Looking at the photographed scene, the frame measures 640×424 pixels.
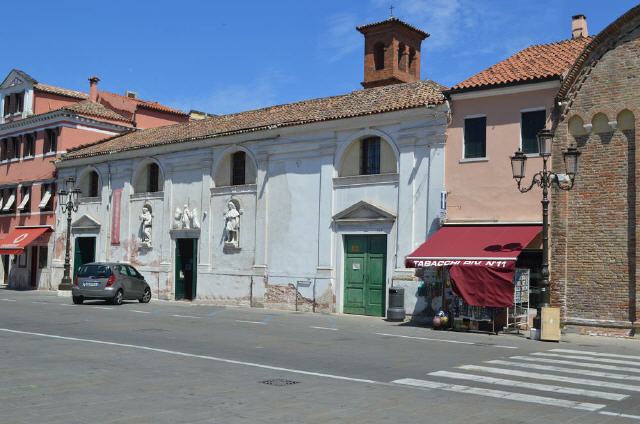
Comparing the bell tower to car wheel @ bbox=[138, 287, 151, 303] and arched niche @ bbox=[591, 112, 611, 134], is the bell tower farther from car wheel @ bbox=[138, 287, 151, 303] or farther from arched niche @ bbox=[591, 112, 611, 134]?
arched niche @ bbox=[591, 112, 611, 134]

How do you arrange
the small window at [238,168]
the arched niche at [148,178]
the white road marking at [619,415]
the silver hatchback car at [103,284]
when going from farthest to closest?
the arched niche at [148,178] → the small window at [238,168] → the silver hatchback car at [103,284] → the white road marking at [619,415]

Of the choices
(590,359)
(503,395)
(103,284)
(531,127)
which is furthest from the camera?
(103,284)

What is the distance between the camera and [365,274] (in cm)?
2552

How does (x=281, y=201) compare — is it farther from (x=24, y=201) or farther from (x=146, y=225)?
(x=24, y=201)

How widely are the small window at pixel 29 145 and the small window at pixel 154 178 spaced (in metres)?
10.7

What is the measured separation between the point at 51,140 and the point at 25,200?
3878 mm

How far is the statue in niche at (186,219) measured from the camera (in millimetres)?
31984

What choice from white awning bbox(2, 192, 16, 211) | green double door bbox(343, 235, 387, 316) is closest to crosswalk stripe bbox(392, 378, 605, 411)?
green double door bbox(343, 235, 387, 316)

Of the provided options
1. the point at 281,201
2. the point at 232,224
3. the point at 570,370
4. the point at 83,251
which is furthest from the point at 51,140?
the point at 570,370

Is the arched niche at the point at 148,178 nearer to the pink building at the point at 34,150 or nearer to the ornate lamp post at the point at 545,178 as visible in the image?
the pink building at the point at 34,150

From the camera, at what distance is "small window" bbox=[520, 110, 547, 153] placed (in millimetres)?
21672

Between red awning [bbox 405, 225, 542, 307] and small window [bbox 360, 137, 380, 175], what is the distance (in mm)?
4286

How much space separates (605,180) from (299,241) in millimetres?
11544

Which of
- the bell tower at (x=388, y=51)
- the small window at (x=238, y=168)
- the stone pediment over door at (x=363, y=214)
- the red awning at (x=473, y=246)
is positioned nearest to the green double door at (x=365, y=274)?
the stone pediment over door at (x=363, y=214)
